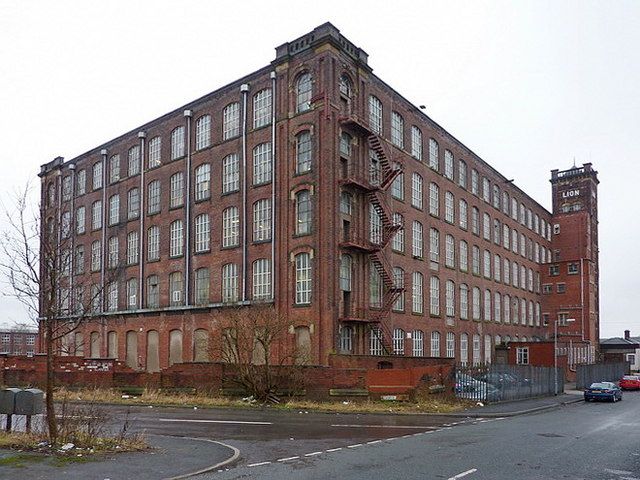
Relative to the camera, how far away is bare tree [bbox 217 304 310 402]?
31516 millimetres

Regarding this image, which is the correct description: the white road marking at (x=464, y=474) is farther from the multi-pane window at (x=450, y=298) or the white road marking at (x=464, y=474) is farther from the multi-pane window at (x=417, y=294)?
the multi-pane window at (x=450, y=298)

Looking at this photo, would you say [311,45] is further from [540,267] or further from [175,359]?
[540,267]

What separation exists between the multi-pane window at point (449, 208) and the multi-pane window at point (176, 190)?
20.8m

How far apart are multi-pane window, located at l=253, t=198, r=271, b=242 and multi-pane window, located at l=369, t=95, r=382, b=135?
844 centimetres

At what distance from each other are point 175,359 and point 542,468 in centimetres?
3443

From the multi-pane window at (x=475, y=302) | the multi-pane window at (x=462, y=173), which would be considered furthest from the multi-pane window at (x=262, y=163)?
the multi-pane window at (x=475, y=302)

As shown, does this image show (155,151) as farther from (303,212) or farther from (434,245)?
(434,245)

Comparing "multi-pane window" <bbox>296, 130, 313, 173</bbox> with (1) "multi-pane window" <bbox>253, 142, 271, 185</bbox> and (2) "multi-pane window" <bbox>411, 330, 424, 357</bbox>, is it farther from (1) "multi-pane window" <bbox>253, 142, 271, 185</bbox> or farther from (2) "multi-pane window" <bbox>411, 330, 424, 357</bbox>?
(2) "multi-pane window" <bbox>411, 330, 424, 357</bbox>

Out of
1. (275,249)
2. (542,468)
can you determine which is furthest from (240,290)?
(542,468)

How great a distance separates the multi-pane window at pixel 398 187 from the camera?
147 ft

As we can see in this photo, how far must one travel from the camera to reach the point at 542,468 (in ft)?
44.2

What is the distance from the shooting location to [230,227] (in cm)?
Result: 4306

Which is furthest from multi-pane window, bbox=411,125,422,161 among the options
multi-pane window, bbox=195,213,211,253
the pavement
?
the pavement

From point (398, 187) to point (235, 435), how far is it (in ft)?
95.2
